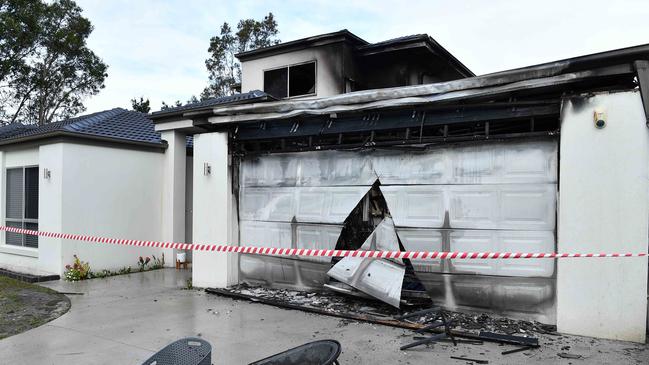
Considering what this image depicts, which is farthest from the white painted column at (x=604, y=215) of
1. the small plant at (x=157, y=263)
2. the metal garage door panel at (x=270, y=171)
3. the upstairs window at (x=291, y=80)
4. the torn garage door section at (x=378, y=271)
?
the small plant at (x=157, y=263)

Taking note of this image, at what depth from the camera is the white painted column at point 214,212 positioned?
8.30 m

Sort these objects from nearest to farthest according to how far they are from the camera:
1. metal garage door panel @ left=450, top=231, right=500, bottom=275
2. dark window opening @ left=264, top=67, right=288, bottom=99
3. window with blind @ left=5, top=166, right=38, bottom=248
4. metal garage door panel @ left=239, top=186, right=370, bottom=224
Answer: metal garage door panel @ left=450, top=231, right=500, bottom=275
metal garage door panel @ left=239, top=186, right=370, bottom=224
window with blind @ left=5, top=166, right=38, bottom=248
dark window opening @ left=264, top=67, right=288, bottom=99

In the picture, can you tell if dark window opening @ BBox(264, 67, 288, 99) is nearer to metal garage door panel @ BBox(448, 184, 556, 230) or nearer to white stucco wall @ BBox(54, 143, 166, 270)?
white stucco wall @ BBox(54, 143, 166, 270)

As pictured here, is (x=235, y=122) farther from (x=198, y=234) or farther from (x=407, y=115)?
(x=407, y=115)

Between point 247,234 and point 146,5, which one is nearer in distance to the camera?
point 247,234

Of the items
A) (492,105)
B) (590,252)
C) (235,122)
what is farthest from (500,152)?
(235,122)

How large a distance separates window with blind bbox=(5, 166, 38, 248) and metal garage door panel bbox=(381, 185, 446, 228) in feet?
28.3

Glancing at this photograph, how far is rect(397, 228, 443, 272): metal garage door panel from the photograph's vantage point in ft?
21.1

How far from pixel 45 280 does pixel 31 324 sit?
3.50 m

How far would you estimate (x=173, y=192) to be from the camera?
11.3m

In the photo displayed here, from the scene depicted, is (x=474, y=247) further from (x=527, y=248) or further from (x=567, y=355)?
(x=567, y=355)

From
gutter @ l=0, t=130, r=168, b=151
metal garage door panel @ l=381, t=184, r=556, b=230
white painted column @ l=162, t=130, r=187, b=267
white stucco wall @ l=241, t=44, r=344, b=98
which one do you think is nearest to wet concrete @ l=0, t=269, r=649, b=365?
metal garage door panel @ l=381, t=184, r=556, b=230

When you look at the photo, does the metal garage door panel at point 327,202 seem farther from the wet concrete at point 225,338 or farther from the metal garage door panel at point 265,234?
the wet concrete at point 225,338

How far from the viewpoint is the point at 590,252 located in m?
5.33
